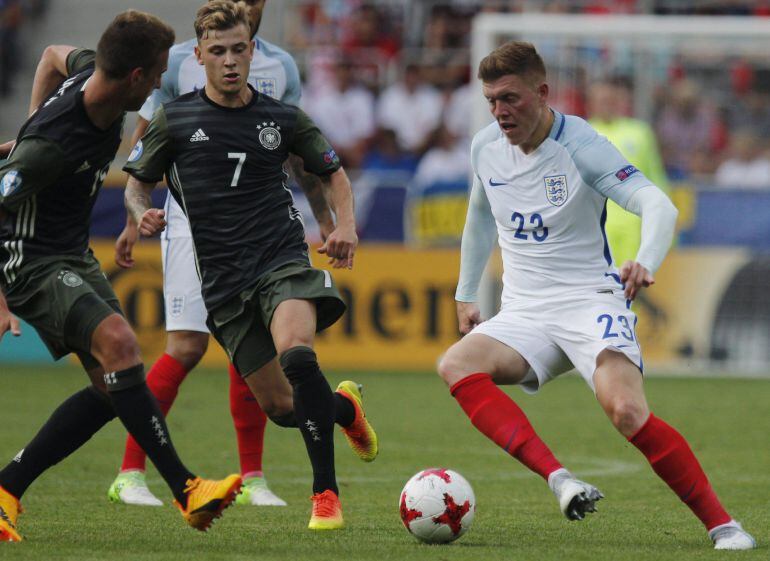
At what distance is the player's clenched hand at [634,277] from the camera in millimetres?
5129

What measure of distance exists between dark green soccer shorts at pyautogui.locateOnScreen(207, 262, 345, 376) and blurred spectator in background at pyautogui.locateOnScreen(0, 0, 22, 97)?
1409 cm

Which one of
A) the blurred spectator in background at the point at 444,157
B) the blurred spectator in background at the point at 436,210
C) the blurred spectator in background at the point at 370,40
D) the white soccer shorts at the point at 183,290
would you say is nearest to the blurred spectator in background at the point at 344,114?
the blurred spectator in background at the point at 370,40

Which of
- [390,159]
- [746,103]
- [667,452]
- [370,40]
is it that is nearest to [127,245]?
[667,452]

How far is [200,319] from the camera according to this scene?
7312mm

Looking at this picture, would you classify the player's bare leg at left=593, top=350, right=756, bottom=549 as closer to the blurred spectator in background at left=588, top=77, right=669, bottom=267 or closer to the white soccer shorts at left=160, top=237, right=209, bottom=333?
the white soccer shorts at left=160, top=237, right=209, bottom=333

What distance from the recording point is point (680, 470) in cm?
549

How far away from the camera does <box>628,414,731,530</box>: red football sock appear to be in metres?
5.49

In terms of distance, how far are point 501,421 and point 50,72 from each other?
7.98 feet

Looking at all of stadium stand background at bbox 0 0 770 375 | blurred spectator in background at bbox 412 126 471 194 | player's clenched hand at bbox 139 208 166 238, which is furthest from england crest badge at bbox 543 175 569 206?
blurred spectator in background at bbox 412 126 471 194

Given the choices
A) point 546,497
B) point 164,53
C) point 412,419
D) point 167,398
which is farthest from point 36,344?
point 164,53

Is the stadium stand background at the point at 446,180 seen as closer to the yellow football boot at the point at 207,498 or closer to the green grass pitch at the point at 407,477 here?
the green grass pitch at the point at 407,477

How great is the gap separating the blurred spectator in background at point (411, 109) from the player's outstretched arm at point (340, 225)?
10.7 metres

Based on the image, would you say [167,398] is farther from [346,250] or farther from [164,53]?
[164,53]

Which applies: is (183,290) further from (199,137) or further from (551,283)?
(551,283)
